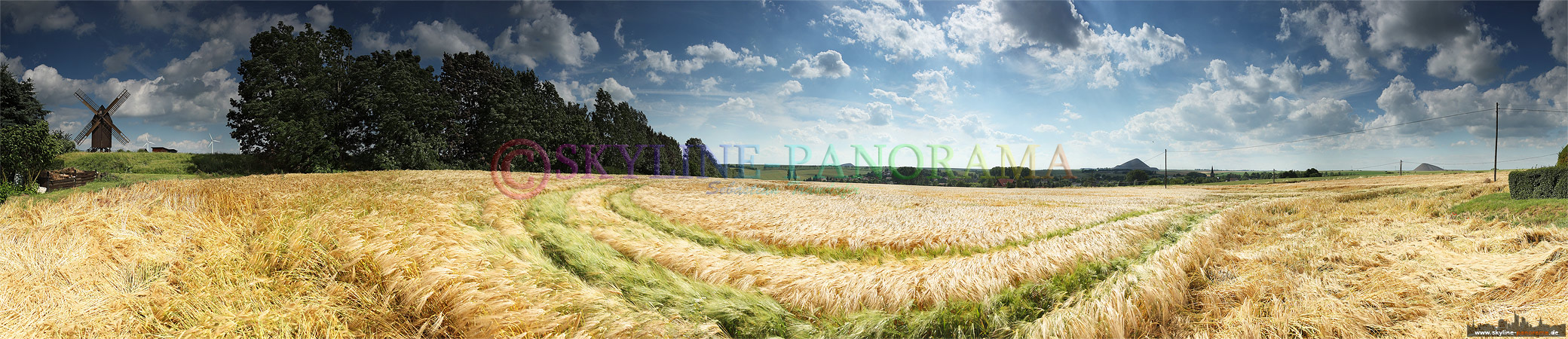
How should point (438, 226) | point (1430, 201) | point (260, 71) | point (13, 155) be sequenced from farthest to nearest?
point (260, 71) → point (1430, 201) → point (13, 155) → point (438, 226)

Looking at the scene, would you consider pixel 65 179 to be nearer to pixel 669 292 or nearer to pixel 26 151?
pixel 26 151

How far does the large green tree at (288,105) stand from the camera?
28.3 metres

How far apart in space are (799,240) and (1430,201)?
1910 centimetres

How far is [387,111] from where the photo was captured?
33.8m

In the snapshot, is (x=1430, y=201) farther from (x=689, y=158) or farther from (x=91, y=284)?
(x=689, y=158)

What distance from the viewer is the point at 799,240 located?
25.3 ft

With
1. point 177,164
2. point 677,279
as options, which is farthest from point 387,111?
point 677,279

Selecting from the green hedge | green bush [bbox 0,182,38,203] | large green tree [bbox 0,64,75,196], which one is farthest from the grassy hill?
the green hedge

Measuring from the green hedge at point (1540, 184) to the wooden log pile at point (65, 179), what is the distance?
40270mm

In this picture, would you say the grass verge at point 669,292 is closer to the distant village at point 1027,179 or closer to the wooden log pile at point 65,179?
the wooden log pile at point 65,179

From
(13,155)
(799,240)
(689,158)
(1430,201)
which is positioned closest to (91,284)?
(799,240)

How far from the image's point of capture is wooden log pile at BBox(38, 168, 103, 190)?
1270cm

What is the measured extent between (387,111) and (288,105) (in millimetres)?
5246

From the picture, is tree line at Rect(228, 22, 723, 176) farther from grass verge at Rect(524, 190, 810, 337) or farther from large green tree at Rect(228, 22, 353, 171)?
grass verge at Rect(524, 190, 810, 337)
